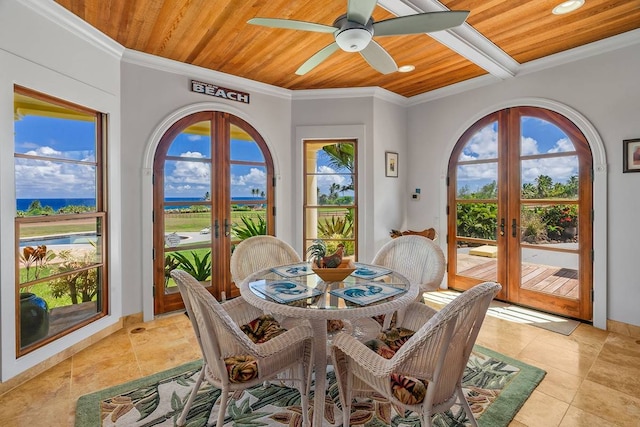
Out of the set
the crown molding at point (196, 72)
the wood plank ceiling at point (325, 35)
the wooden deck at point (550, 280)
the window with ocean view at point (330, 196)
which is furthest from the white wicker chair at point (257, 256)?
the wooden deck at point (550, 280)

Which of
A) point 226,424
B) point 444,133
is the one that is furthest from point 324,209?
point 226,424

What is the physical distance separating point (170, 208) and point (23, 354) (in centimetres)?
173

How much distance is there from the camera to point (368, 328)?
2357mm

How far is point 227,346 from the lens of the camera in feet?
5.23

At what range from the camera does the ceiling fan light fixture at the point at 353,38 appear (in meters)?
1.85

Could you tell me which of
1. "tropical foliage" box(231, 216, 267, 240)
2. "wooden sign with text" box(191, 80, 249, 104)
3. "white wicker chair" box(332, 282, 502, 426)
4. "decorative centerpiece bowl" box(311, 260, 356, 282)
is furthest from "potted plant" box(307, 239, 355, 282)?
"wooden sign with text" box(191, 80, 249, 104)

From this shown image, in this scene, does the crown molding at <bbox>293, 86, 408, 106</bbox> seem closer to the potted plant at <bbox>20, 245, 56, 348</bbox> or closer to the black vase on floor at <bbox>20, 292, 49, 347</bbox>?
the potted plant at <bbox>20, 245, 56, 348</bbox>

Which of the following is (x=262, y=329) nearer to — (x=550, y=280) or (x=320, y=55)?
(x=320, y=55)

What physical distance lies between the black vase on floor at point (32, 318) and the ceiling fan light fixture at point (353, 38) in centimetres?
296

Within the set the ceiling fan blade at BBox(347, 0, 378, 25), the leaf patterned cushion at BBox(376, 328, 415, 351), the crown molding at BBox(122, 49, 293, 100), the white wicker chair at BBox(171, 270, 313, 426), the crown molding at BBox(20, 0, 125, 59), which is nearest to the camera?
the white wicker chair at BBox(171, 270, 313, 426)

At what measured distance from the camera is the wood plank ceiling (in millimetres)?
2434

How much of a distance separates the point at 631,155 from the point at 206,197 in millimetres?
4350

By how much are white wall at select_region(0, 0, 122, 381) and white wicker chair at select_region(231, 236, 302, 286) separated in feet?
4.48

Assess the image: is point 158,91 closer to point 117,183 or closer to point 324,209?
point 117,183
